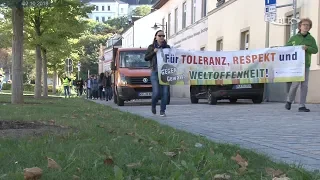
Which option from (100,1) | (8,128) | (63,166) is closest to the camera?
(63,166)

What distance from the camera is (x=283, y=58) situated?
12969 millimetres

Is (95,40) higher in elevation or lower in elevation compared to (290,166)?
higher

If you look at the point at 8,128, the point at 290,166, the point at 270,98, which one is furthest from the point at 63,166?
the point at 270,98

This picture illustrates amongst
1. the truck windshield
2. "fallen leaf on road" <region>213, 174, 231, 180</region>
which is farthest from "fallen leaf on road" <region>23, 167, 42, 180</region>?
the truck windshield

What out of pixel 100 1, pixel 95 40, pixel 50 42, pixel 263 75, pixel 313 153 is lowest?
pixel 313 153

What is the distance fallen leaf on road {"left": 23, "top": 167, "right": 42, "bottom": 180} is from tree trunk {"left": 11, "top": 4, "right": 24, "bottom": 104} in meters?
11.7

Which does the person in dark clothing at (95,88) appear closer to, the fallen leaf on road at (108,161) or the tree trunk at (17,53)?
the tree trunk at (17,53)

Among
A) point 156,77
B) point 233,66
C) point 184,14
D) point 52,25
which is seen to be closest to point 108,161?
point 156,77

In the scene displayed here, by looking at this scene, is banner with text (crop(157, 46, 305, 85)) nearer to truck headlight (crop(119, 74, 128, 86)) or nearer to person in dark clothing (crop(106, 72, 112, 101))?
truck headlight (crop(119, 74, 128, 86))

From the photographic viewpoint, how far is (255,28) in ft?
67.4

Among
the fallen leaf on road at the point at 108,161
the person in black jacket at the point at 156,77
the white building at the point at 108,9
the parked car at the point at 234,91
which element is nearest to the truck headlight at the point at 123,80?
the parked car at the point at 234,91

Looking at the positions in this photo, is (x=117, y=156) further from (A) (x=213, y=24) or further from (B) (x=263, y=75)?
(A) (x=213, y=24)

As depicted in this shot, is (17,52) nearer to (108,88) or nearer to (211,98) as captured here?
(211,98)

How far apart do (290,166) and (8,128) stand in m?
4.23
